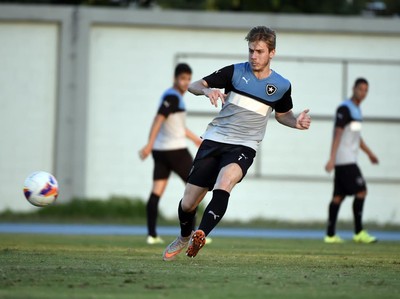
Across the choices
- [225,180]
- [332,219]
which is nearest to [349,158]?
[332,219]

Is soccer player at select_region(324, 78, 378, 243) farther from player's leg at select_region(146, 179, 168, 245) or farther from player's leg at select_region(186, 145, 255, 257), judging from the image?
player's leg at select_region(186, 145, 255, 257)

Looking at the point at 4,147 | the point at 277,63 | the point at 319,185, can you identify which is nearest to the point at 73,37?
the point at 4,147

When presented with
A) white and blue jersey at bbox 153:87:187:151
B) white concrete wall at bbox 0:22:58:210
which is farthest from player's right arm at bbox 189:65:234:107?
white concrete wall at bbox 0:22:58:210

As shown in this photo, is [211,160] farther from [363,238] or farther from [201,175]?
[363,238]

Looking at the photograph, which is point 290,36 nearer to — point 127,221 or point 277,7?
point 277,7

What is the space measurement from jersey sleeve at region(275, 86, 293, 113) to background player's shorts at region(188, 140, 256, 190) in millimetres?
576

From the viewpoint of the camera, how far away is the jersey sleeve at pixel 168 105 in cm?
1516

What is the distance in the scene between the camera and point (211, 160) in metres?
10.2

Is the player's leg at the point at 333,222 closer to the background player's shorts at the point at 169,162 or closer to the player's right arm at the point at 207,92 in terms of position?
the background player's shorts at the point at 169,162

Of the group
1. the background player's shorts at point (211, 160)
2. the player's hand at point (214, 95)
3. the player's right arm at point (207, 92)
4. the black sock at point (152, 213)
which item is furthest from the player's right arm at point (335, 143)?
the player's hand at point (214, 95)

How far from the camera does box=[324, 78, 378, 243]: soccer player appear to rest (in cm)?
1659

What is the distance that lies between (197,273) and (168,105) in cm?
640

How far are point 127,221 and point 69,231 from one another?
386 centimetres

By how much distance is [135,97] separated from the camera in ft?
79.3
